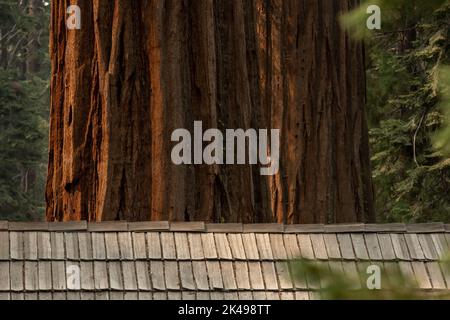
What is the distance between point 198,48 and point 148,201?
1.33m

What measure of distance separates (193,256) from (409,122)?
1310cm

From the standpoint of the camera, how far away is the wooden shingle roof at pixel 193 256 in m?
7.18

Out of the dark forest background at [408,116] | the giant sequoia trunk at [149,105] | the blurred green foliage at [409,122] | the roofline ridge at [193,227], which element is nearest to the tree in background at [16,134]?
the dark forest background at [408,116]

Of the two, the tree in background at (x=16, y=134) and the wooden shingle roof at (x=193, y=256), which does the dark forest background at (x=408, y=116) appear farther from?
the tree in background at (x=16, y=134)

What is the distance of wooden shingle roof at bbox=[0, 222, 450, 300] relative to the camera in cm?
718

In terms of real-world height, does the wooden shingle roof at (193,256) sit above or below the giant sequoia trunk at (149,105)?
below

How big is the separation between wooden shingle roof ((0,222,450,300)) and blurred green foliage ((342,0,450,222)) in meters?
9.97

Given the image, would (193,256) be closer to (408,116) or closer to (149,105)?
(149,105)

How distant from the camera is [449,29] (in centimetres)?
1898

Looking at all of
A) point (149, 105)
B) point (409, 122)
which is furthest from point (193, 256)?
point (409, 122)

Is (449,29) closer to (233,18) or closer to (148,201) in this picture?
(233,18)

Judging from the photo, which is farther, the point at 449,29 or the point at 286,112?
the point at 449,29

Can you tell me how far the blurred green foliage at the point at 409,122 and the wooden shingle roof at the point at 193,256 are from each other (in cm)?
997
